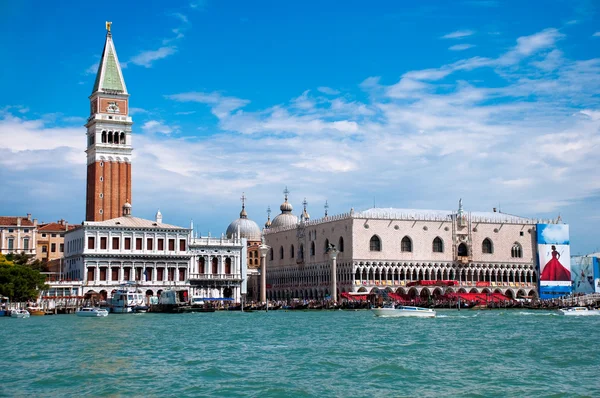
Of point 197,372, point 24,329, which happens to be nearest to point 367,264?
point 24,329

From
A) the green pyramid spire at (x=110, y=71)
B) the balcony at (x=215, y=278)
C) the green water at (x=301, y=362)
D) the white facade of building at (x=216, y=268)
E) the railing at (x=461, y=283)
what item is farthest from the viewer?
the railing at (x=461, y=283)

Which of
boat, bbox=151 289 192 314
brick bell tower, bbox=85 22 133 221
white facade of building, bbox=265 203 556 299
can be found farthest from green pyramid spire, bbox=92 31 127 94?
boat, bbox=151 289 192 314

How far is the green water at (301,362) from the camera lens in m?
24.1

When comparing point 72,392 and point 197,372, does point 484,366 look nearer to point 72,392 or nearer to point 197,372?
point 197,372

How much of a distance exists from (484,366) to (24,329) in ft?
93.5

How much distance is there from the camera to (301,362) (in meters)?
30.0

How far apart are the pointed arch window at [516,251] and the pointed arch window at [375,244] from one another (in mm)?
16343

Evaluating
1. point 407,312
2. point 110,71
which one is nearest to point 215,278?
point 110,71

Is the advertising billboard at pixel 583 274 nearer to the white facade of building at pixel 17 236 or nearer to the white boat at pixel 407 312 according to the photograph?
the white boat at pixel 407 312

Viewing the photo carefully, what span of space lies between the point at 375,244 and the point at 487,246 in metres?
13.8

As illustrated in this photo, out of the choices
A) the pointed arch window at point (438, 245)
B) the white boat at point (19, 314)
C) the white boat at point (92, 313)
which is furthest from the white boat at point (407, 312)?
the pointed arch window at point (438, 245)

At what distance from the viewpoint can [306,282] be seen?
10169 cm

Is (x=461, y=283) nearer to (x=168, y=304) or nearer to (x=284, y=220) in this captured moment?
(x=284, y=220)

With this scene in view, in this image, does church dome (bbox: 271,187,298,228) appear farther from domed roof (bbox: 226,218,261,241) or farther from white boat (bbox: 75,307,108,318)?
white boat (bbox: 75,307,108,318)
